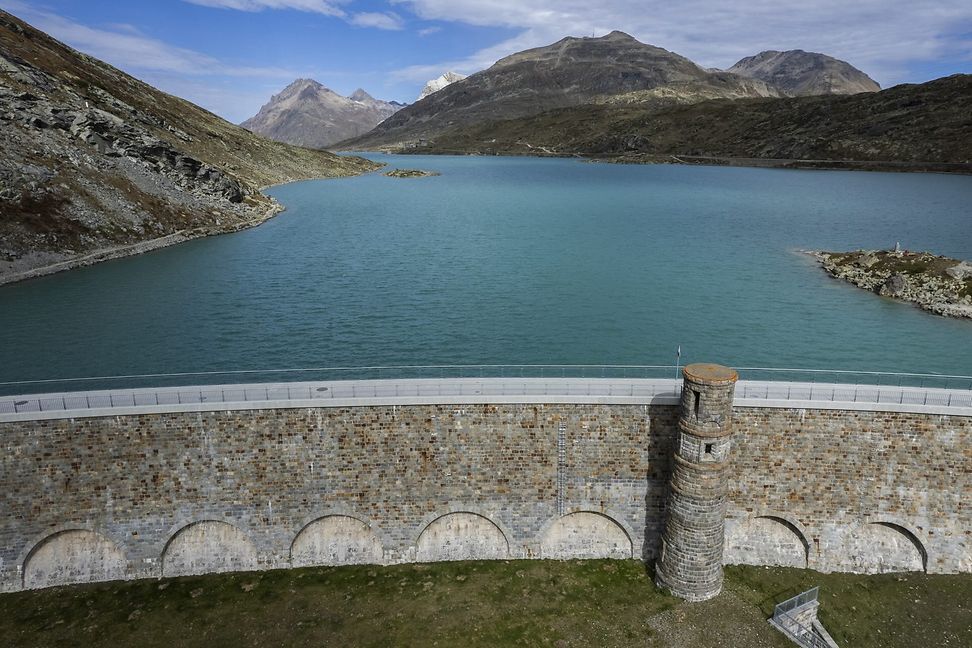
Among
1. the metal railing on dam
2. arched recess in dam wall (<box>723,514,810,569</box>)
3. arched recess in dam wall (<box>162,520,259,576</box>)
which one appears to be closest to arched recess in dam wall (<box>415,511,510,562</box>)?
the metal railing on dam

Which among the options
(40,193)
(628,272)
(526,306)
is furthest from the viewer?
(40,193)

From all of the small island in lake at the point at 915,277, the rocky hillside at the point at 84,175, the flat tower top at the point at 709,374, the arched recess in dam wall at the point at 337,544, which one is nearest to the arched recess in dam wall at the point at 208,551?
the arched recess in dam wall at the point at 337,544

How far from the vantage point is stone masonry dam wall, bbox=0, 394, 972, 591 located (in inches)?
976

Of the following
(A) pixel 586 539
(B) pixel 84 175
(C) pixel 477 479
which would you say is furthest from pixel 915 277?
(B) pixel 84 175

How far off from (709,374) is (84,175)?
282ft

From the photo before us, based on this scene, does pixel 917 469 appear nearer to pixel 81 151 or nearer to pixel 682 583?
pixel 682 583

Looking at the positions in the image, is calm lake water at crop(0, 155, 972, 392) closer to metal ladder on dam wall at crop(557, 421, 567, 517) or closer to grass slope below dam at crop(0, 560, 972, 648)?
metal ladder on dam wall at crop(557, 421, 567, 517)

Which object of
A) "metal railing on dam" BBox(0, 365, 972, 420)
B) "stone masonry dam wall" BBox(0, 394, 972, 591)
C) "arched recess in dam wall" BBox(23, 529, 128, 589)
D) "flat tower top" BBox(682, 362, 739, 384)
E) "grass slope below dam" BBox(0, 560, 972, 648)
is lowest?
"grass slope below dam" BBox(0, 560, 972, 648)

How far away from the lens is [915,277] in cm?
5797

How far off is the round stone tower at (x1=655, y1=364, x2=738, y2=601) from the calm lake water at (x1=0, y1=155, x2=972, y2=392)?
17.5 meters

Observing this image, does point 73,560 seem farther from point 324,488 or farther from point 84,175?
point 84,175

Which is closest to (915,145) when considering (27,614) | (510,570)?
(510,570)

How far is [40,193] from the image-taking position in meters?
69.8

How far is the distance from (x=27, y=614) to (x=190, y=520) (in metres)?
6.77
